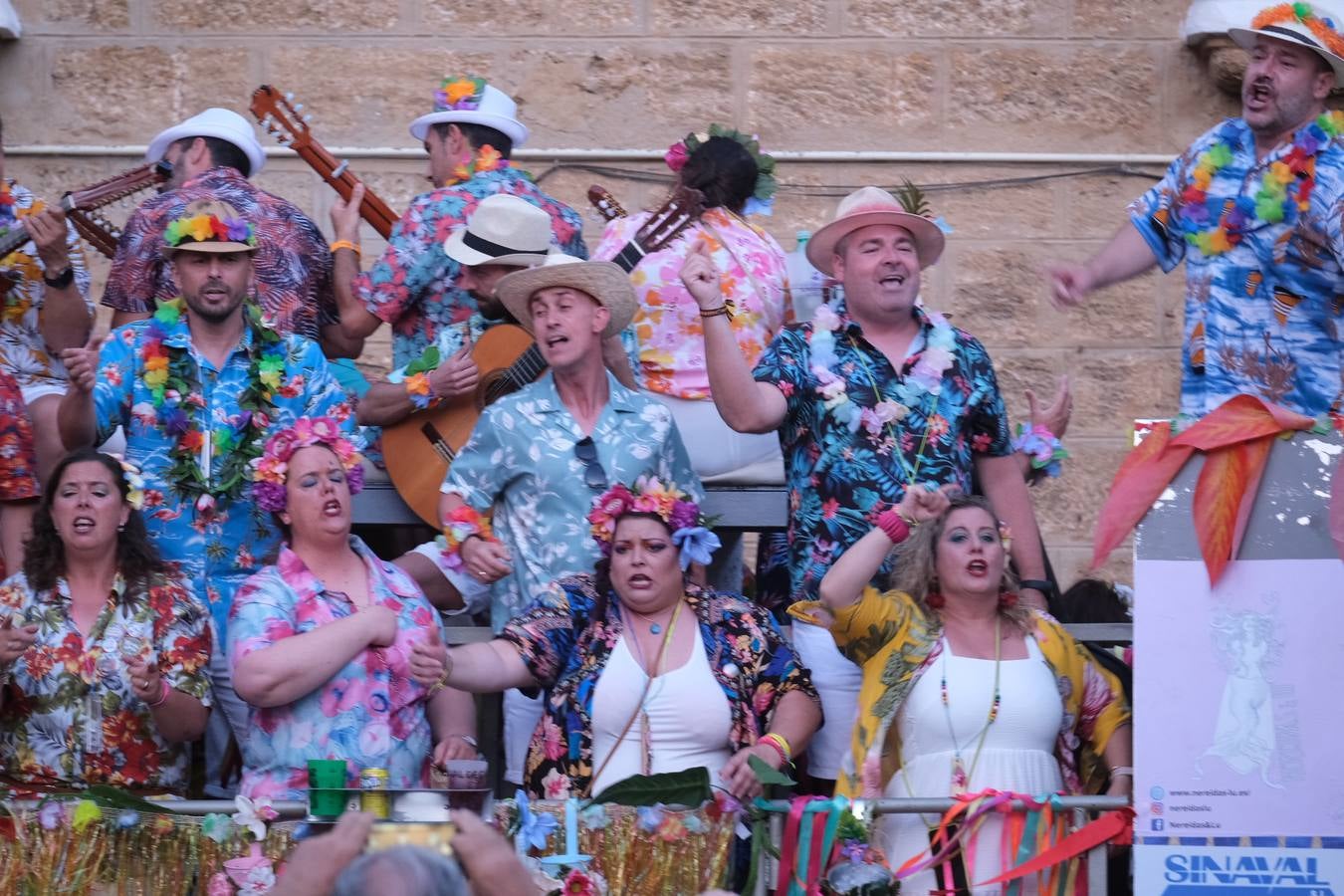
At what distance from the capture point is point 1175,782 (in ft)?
16.5

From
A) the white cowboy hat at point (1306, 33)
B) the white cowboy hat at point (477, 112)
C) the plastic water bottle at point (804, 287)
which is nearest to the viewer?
the white cowboy hat at point (1306, 33)

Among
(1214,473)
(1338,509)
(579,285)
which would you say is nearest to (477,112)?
(579,285)

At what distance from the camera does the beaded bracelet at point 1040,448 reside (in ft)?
21.7

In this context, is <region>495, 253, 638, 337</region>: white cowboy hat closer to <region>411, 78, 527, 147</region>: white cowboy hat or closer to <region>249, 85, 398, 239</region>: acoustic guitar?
<region>411, 78, 527, 147</region>: white cowboy hat

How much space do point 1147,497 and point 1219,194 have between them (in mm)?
1214

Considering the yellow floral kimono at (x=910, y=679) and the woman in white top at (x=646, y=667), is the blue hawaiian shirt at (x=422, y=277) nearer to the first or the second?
the woman in white top at (x=646, y=667)

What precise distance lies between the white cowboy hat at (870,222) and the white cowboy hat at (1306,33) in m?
1.09

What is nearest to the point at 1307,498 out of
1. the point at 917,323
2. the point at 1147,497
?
the point at 1147,497

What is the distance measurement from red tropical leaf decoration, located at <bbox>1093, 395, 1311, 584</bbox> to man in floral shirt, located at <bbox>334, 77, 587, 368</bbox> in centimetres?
243

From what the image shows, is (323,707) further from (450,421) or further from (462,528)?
(450,421)

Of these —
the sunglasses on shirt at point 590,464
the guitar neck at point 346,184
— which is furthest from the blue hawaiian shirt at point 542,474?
the guitar neck at point 346,184

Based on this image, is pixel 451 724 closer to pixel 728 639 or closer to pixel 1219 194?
pixel 728 639

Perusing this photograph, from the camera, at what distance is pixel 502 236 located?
22.1 feet

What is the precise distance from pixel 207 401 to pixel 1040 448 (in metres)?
2.50
